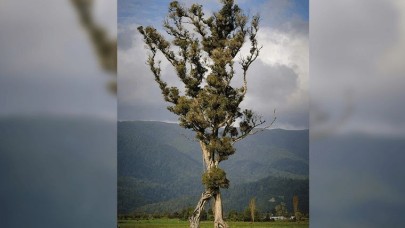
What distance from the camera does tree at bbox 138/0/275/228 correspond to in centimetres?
884

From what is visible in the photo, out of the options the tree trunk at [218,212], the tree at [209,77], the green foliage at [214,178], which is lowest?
the tree trunk at [218,212]

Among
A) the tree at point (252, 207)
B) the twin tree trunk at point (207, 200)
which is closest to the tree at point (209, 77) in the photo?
the twin tree trunk at point (207, 200)

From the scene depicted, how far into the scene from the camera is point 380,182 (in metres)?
9.06

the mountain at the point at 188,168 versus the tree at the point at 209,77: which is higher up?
the tree at the point at 209,77

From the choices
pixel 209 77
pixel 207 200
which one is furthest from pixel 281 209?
pixel 209 77

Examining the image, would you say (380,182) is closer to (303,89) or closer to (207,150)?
(303,89)

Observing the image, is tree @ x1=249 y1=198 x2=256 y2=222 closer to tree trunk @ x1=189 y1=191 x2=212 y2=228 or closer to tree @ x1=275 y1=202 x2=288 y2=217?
tree @ x1=275 y1=202 x2=288 y2=217

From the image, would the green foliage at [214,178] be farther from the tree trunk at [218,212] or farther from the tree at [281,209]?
the tree at [281,209]

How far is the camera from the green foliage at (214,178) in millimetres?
8836

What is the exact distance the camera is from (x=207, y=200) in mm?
8945

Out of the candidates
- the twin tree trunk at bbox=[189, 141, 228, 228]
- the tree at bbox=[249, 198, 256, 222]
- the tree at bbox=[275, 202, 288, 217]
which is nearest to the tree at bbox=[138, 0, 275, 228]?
the twin tree trunk at bbox=[189, 141, 228, 228]

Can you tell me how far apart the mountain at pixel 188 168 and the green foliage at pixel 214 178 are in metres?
0.14

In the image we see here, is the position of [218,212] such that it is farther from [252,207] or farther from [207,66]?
[207,66]

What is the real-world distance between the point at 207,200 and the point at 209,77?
1557mm
